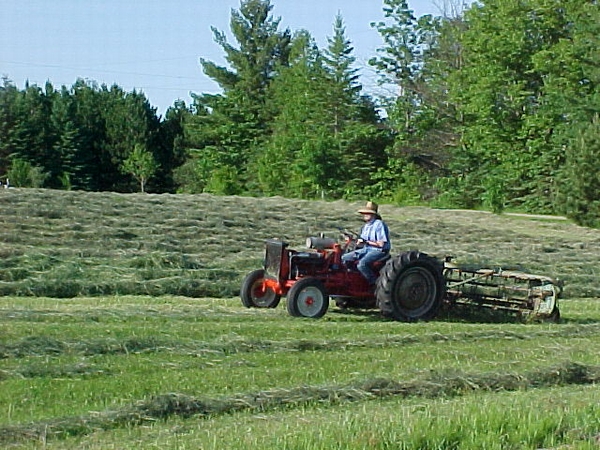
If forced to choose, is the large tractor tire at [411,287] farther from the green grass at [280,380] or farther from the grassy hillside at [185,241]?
the grassy hillside at [185,241]

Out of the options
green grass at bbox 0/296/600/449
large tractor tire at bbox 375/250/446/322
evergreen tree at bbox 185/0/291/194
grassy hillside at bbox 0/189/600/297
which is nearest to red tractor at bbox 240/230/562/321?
large tractor tire at bbox 375/250/446/322

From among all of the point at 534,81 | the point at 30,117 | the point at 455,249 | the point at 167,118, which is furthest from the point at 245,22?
the point at 455,249

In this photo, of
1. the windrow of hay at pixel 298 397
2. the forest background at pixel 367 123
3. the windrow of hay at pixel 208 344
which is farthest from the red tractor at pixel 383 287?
the forest background at pixel 367 123

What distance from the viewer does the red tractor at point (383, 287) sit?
1323 cm

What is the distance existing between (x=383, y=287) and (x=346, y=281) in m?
0.55

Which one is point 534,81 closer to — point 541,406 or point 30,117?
point 30,117

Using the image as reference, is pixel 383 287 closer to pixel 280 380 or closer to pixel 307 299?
pixel 307 299

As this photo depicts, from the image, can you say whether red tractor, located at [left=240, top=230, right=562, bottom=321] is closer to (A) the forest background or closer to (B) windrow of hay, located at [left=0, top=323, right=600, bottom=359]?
(B) windrow of hay, located at [left=0, top=323, right=600, bottom=359]

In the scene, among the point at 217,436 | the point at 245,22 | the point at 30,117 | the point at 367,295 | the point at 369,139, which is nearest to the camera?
the point at 217,436

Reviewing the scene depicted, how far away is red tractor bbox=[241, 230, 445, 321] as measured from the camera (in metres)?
13.2

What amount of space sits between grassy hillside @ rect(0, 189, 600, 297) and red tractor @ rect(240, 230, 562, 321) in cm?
256

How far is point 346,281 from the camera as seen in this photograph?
Answer: 532 inches

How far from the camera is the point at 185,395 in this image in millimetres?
7895

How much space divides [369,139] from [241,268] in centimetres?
3947
